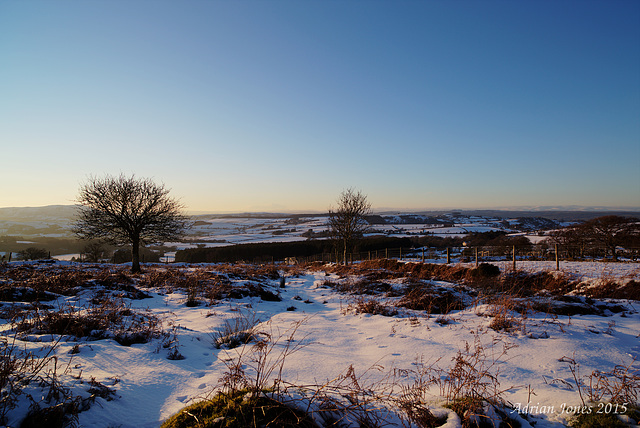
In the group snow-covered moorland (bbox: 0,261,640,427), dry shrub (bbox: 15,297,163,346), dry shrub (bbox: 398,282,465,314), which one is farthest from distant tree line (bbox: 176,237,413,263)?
dry shrub (bbox: 15,297,163,346)

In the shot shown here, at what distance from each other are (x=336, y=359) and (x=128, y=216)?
73.1 ft

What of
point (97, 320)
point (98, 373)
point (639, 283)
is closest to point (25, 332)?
point (97, 320)

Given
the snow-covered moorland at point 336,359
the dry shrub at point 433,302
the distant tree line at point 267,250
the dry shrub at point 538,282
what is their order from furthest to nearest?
the distant tree line at point 267,250 < the dry shrub at point 538,282 < the dry shrub at point 433,302 < the snow-covered moorland at point 336,359

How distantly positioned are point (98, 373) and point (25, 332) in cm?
209

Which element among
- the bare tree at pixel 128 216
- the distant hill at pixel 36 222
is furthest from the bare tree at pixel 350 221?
the distant hill at pixel 36 222

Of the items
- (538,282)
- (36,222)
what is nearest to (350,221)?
(538,282)

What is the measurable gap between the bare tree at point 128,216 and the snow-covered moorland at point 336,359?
12755 mm

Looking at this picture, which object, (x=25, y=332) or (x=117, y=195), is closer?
(x=25, y=332)

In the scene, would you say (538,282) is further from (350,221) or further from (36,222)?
(36,222)

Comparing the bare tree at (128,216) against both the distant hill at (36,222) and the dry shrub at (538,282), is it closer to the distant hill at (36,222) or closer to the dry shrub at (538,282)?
the dry shrub at (538,282)

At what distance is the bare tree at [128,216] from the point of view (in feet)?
66.6

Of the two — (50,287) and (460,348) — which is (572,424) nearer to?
(460,348)

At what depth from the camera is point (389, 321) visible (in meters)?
6.67

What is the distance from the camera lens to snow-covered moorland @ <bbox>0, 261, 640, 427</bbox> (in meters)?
2.37
